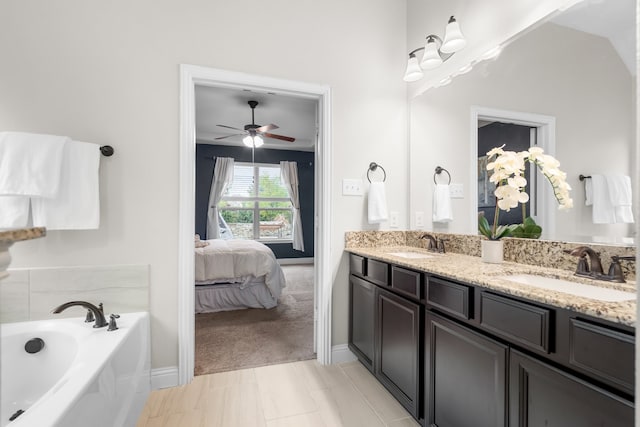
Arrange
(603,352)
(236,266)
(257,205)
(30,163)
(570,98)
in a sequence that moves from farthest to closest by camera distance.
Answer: (257,205)
(236,266)
(30,163)
(570,98)
(603,352)

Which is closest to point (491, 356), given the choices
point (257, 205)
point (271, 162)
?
point (257, 205)

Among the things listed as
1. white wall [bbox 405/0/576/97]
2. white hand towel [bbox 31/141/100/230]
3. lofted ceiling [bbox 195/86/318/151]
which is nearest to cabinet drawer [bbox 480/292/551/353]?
white wall [bbox 405/0/576/97]

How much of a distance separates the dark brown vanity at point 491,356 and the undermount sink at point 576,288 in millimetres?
233

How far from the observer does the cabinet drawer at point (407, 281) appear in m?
1.59

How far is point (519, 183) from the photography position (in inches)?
61.9

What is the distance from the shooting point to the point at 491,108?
6.15ft

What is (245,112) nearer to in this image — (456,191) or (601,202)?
(456,191)

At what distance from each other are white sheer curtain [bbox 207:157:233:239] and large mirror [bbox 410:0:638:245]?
200 inches

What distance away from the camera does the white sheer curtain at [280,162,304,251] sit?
6738 mm

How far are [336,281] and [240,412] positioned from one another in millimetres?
1037

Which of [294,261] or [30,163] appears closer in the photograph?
[30,163]

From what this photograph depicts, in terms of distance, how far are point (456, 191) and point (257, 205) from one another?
5.11 meters

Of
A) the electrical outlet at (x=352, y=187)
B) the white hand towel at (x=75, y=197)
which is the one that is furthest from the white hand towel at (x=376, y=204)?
the white hand towel at (x=75, y=197)

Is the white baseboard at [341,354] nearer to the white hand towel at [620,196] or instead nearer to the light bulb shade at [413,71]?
the white hand towel at [620,196]
